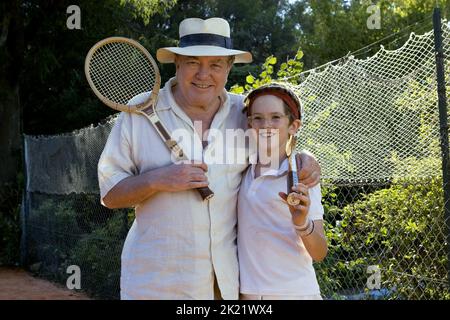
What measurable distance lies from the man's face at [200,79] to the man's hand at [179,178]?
0.34 metres

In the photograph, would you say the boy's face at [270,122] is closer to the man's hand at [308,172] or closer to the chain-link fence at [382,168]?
the man's hand at [308,172]

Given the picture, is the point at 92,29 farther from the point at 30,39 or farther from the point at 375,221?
the point at 375,221

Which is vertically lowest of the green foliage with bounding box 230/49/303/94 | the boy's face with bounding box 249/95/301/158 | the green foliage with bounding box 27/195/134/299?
the green foliage with bounding box 27/195/134/299

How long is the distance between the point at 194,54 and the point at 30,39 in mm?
11980

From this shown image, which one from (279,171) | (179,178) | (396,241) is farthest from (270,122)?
(396,241)

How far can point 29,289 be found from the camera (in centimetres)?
969

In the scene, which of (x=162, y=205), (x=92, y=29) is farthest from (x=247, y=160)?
(x=92, y=29)

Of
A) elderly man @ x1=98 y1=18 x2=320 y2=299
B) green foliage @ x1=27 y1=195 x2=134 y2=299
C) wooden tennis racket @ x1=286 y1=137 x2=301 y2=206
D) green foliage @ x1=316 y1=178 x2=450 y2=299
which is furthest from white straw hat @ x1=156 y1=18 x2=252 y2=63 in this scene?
green foliage @ x1=27 y1=195 x2=134 y2=299

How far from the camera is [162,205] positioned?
2.98 m

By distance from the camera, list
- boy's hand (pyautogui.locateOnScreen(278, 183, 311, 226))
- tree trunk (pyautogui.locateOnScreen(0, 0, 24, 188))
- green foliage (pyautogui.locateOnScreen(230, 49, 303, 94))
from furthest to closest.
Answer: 1. tree trunk (pyautogui.locateOnScreen(0, 0, 24, 188))
2. green foliage (pyautogui.locateOnScreen(230, 49, 303, 94))
3. boy's hand (pyautogui.locateOnScreen(278, 183, 311, 226))

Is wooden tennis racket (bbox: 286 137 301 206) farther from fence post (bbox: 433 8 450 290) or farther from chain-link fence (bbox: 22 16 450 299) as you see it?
chain-link fence (bbox: 22 16 450 299)

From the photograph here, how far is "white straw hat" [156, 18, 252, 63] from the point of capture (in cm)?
303

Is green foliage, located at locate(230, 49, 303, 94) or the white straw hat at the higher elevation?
green foliage, located at locate(230, 49, 303, 94)

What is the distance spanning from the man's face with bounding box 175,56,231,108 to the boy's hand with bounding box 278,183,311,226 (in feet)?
1.96
